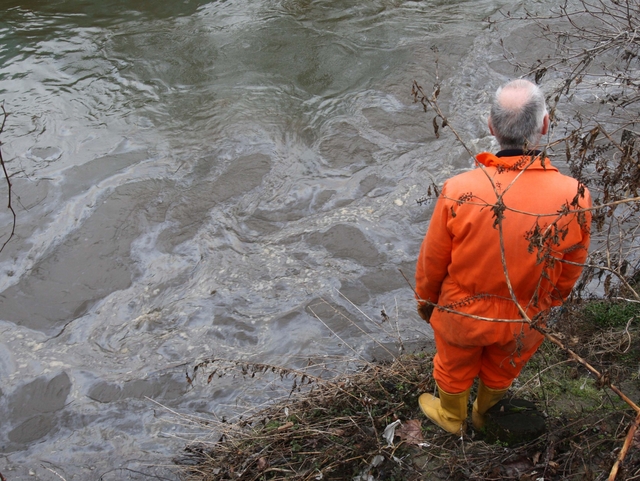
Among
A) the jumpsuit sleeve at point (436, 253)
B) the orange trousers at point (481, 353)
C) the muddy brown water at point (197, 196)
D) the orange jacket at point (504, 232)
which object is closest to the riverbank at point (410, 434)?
the orange trousers at point (481, 353)

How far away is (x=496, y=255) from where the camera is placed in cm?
269

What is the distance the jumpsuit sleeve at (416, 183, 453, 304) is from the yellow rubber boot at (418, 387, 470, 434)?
1.87 ft

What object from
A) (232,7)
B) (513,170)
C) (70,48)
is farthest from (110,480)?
(232,7)

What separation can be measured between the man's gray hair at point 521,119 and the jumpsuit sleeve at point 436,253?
13.6 inches

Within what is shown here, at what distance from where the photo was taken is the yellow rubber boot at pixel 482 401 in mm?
3250

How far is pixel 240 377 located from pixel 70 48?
269 inches

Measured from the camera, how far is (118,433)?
4.60 metres

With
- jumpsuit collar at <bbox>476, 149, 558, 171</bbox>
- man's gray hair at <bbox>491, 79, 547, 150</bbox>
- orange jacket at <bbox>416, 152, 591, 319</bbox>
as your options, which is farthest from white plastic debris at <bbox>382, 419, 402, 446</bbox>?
man's gray hair at <bbox>491, 79, 547, 150</bbox>

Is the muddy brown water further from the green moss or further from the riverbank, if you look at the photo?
the green moss

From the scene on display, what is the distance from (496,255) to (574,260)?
1.32ft

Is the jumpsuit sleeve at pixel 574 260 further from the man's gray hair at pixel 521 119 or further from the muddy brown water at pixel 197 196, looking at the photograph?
the muddy brown water at pixel 197 196

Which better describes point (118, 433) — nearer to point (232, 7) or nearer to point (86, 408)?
point (86, 408)

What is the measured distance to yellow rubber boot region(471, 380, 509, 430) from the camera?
3250 millimetres

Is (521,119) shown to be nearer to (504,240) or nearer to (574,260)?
(504,240)
